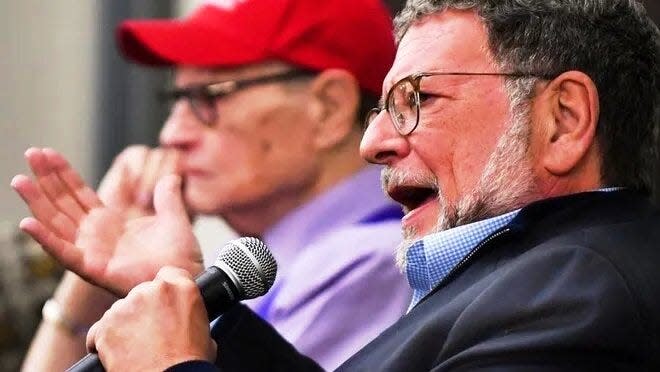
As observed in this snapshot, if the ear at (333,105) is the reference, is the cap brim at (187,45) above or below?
above

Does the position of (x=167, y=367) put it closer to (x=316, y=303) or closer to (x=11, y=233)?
(x=316, y=303)

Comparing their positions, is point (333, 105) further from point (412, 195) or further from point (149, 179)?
point (412, 195)

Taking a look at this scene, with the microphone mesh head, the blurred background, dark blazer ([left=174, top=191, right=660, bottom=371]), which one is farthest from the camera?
the blurred background

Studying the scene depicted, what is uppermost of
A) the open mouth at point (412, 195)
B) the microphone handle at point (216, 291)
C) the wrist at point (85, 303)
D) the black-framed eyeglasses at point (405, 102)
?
the black-framed eyeglasses at point (405, 102)

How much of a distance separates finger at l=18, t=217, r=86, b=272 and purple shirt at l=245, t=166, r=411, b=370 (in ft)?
1.79

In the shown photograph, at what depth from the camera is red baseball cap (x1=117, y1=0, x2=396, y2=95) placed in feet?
12.3

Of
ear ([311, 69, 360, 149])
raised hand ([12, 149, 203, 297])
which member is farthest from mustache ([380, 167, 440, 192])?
ear ([311, 69, 360, 149])

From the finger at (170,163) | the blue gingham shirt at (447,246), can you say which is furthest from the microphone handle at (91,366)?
the finger at (170,163)

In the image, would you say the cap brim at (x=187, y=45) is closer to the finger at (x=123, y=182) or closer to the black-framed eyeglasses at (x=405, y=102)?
the finger at (x=123, y=182)

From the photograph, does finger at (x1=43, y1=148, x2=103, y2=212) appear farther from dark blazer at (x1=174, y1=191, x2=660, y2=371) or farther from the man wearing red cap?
dark blazer at (x1=174, y1=191, x2=660, y2=371)

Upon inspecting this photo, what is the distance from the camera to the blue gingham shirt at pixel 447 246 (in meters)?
2.44

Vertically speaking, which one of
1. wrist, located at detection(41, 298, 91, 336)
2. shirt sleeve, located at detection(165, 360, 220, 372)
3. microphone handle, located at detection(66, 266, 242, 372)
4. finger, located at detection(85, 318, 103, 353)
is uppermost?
microphone handle, located at detection(66, 266, 242, 372)

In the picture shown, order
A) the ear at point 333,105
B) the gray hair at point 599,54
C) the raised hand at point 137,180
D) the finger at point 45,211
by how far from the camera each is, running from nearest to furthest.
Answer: the gray hair at point 599,54 < the finger at point 45,211 < the ear at point 333,105 < the raised hand at point 137,180

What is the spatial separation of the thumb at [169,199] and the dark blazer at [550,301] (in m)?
0.90
